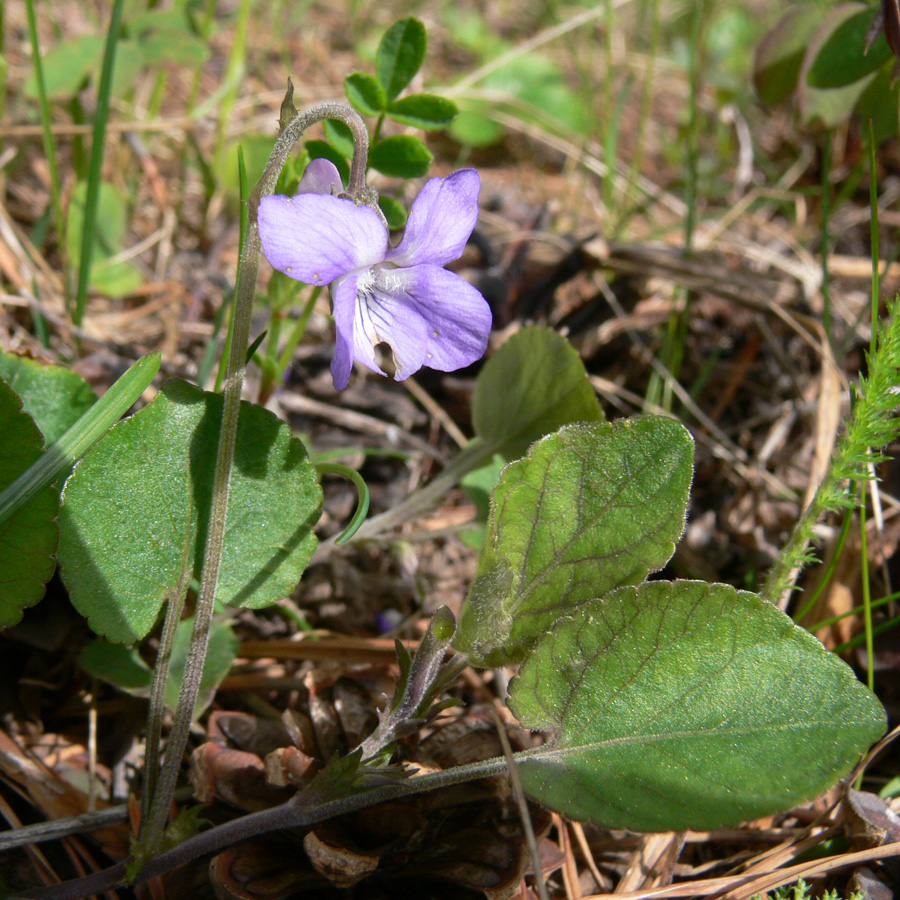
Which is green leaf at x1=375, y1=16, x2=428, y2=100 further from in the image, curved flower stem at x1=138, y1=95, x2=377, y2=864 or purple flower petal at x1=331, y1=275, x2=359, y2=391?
purple flower petal at x1=331, y1=275, x2=359, y2=391

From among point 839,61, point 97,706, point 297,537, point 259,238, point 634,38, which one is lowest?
point 97,706

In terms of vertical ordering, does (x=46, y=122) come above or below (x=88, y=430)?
above

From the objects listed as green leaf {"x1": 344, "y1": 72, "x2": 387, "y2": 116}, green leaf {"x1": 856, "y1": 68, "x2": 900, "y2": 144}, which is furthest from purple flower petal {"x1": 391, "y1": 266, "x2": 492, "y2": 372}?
green leaf {"x1": 856, "y1": 68, "x2": 900, "y2": 144}

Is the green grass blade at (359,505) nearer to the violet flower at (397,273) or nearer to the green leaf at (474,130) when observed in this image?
the violet flower at (397,273)

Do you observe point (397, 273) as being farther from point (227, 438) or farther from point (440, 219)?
point (227, 438)

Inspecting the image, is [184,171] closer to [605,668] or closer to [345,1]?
[605,668]

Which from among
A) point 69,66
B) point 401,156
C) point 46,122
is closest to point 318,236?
point 401,156

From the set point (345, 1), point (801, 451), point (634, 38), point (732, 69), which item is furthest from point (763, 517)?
point (345, 1)
